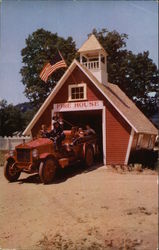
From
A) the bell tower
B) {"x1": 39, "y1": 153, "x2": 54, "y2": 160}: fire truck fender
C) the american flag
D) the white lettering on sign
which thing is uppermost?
the bell tower

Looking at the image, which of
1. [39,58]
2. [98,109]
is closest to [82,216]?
[98,109]

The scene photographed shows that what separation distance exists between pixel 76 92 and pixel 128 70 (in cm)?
1713

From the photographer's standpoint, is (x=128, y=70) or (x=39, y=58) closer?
(x=39, y=58)

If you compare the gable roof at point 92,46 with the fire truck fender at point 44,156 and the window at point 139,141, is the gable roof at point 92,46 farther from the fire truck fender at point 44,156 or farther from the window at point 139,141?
the fire truck fender at point 44,156

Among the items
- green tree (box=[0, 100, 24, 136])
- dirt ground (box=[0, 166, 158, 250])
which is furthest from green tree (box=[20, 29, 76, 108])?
dirt ground (box=[0, 166, 158, 250])

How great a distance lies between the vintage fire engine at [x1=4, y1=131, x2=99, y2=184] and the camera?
12.0 metres

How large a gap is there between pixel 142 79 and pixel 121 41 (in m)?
4.14

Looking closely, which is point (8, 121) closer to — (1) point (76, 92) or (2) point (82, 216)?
(1) point (76, 92)

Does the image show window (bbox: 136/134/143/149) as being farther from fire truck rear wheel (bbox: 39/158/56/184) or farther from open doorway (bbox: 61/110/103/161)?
fire truck rear wheel (bbox: 39/158/56/184)

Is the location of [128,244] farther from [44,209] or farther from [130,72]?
[130,72]

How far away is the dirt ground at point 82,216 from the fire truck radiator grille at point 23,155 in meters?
1.19

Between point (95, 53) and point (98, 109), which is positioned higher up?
point (95, 53)

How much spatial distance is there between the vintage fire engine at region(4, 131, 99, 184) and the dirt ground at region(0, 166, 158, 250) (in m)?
0.79

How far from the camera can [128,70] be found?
32.1 m
